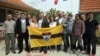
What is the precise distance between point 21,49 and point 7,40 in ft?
2.68

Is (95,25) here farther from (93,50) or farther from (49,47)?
(49,47)

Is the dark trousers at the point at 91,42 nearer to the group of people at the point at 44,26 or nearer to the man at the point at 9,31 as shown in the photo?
the group of people at the point at 44,26

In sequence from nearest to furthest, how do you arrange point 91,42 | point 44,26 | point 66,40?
1. point 91,42
2. point 44,26
3. point 66,40

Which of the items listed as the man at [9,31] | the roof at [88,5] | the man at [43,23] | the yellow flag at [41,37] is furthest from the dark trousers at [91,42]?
the roof at [88,5]

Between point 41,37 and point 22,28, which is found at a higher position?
point 22,28

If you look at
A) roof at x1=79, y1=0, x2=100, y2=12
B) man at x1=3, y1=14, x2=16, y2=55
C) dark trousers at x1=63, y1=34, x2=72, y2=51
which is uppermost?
roof at x1=79, y1=0, x2=100, y2=12

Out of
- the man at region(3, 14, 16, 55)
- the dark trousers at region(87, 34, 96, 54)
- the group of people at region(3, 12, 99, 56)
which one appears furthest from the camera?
the man at region(3, 14, 16, 55)

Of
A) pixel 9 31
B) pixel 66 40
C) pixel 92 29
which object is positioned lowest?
pixel 66 40

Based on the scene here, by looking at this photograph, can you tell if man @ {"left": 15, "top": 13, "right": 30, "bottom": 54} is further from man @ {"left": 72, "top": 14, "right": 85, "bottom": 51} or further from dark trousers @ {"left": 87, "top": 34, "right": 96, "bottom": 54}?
dark trousers @ {"left": 87, "top": 34, "right": 96, "bottom": 54}

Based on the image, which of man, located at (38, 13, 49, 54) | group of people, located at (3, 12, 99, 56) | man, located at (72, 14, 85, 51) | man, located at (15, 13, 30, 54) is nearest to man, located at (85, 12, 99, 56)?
group of people, located at (3, 12, 99, 56)

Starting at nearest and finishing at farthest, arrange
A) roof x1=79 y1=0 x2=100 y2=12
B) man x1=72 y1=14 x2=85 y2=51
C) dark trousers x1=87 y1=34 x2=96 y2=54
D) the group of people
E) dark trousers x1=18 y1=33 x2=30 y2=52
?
dark trousers x1=87 y1=34 x2=96 y2=54, the group of people, man x1=72 y1=14 x2=85 y2=51, dark trousers x1=18 y1=33 x2=30 y2=52, roof x1=79 y1=0 x2=100 y2=12

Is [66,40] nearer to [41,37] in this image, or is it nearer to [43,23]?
[41,37]

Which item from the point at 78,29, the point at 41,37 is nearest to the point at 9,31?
the point at 41,37

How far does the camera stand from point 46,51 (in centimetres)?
1400
